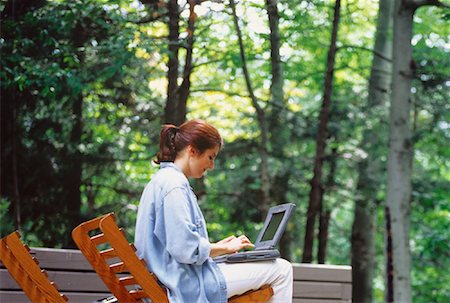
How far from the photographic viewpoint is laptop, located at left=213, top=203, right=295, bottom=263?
277cm

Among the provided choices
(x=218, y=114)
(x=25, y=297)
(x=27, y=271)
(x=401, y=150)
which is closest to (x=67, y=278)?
Result: (x=25, y=297)

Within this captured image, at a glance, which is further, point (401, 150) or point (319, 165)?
point (319, 165)

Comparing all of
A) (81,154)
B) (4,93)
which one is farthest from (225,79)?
(4,93)

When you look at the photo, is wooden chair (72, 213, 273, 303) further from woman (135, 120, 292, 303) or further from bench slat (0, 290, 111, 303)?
bench slat (0, 290, 111, 303)

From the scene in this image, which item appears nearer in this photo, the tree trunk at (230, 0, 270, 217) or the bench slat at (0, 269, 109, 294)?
the bench slat at (0, 269, 109, 294)

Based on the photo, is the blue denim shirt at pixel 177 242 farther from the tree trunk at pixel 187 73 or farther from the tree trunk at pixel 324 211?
the tree trunk at pixel 324 211

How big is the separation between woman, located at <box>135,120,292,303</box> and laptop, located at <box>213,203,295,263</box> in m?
0.03

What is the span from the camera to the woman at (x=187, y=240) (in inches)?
102

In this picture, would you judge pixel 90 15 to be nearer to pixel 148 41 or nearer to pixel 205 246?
pixel 148 41

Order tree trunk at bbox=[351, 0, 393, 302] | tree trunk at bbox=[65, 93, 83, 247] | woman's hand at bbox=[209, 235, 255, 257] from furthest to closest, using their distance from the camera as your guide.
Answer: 1. tree trunk at bbox=[351, 0, 393, 302]
2. tree trunk at bbox=[65, 93, 83, 247]
3. woman's hand at bbox=[209, 235, 255, 257]

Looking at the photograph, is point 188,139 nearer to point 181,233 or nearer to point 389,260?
point 181,233

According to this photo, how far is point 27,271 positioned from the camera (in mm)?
2863

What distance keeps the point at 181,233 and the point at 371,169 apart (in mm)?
6641

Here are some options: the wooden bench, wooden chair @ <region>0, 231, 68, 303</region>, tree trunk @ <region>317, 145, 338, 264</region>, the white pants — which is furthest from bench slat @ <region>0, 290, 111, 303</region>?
tree trunk @ <region>317, 145, 338, 264</region>
